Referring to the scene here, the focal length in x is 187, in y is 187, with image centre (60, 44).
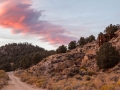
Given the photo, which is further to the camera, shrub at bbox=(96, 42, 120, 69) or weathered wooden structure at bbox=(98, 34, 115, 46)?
weathered wooden structure at bbox=(98, 34, 115, 46)

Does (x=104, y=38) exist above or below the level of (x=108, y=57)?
above

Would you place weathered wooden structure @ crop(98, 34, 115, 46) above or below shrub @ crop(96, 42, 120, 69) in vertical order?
above

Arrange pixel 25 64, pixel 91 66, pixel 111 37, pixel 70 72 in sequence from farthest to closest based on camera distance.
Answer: pixel 25 64 < pixel 111 37 < pixel 91 66 < pixel 70 72

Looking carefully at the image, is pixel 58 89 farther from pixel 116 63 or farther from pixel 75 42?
pixel 75 42

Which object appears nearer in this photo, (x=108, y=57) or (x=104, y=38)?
(x=108, y=57)

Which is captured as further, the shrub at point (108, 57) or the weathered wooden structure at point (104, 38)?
the weathered wooden structure at point (104, 38)

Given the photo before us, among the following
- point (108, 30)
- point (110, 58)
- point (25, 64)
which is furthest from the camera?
point (25, 64)

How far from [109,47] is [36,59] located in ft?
254

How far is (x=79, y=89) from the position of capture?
18.4m

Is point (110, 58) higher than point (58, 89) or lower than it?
higher

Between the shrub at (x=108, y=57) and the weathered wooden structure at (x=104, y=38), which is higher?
the weathered wooden structure at (x=104, y=38)

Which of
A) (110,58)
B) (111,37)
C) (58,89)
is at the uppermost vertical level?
(111,37)

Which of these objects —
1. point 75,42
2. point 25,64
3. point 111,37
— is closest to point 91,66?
point 111,37

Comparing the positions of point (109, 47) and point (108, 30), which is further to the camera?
point (108, 30)
